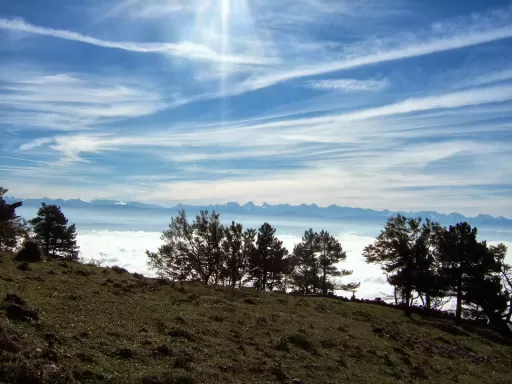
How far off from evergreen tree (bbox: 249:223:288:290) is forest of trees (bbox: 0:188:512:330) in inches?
6.0

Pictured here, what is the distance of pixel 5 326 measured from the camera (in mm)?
11695

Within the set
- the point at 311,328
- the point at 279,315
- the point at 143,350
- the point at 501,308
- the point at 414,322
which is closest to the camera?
the point at 143,350

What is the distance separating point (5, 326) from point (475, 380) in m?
23.1

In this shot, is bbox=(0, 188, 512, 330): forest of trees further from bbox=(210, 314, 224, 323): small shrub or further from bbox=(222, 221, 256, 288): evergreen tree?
bbox=(210, 314, 224, 323): small shrub

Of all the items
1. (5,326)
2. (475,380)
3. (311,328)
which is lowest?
(475,380)

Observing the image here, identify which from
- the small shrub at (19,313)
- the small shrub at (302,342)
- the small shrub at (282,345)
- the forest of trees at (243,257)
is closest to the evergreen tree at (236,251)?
the forest of trees at (243,257)

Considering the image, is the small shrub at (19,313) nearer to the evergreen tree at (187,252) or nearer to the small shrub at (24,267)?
the small shrub at (24,267)

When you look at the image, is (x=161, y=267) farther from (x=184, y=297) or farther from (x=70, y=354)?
(x=70, y=354)

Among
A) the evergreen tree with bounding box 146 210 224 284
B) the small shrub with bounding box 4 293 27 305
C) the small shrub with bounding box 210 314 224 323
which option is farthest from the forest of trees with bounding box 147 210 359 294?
the small shrub with bounding box 4 293 27 305

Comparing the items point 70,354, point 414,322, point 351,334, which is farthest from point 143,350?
point 414,322

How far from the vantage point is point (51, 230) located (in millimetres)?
57375

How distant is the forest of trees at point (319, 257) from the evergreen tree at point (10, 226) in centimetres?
8

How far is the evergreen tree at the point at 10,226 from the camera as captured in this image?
35.0m

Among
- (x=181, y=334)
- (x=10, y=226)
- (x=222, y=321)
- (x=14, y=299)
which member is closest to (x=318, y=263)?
(x=10, y=226)
